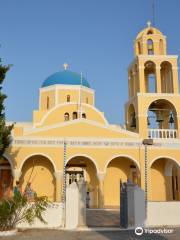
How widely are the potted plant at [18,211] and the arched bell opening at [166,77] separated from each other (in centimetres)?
1291

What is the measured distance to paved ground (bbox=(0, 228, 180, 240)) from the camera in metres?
10.1

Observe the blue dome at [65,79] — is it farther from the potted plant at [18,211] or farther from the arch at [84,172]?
the potted plant at [18,211]

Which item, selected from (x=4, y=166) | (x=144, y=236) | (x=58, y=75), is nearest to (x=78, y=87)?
(x=58, y=75)

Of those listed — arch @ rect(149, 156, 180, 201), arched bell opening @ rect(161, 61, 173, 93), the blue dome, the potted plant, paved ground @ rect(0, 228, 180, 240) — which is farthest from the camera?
the blue dome

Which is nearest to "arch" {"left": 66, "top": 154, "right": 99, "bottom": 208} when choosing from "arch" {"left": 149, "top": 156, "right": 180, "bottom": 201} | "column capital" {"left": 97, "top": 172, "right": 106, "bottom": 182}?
"column capital" {"left": 97, "top": 172, "right": 106, "bottom": 182}

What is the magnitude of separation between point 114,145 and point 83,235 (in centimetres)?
930

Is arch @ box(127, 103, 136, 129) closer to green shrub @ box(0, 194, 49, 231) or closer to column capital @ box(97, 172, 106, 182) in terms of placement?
column capital @ box(97, 172, 106, 182)

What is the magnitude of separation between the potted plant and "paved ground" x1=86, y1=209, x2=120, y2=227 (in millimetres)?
2119

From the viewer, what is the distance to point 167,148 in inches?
780

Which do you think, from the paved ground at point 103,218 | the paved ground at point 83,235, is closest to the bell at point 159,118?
the paved ground at point 103,218

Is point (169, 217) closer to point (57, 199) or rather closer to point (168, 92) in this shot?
point (57, 199)

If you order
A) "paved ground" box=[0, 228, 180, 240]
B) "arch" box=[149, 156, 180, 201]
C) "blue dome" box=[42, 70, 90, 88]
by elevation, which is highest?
"blue dome" box=[42, 70, 90, 88]

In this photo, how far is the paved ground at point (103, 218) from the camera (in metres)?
13.2

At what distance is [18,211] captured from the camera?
11.7m
